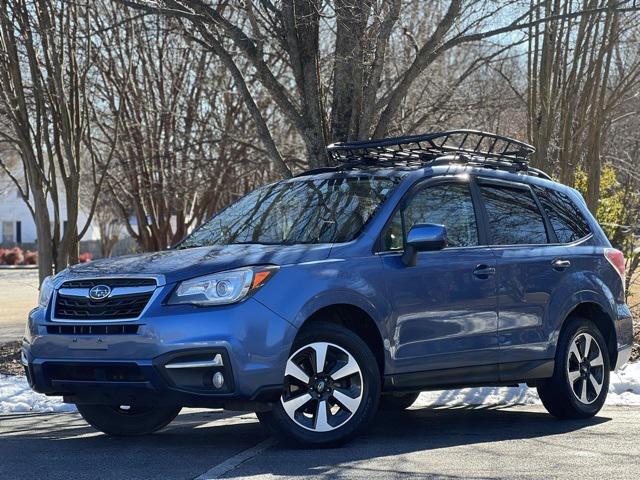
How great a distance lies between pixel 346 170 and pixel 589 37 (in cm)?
867

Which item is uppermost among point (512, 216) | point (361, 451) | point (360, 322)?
point (512, 216)

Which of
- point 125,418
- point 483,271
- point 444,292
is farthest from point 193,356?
point 483,271

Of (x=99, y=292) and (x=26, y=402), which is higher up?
(x=99, y=292)

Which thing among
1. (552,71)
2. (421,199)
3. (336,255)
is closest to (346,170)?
(421,199)

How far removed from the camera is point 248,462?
6.54 meters

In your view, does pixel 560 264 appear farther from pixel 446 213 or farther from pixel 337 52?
pixel 337 52

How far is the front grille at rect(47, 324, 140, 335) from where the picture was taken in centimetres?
665

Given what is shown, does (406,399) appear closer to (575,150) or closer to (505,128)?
(575,150)

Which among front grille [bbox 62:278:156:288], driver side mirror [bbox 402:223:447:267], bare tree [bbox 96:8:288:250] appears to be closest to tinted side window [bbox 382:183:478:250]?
driver side mirror [bbox 402:223:447:267]

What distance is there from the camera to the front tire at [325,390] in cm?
681

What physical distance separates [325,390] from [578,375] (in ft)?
8.36

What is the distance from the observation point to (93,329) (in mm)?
6797

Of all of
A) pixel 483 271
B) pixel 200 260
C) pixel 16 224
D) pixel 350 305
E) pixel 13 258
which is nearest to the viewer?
pixel 200 260

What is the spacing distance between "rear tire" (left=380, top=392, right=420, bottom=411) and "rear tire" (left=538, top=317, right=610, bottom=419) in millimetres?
1204
